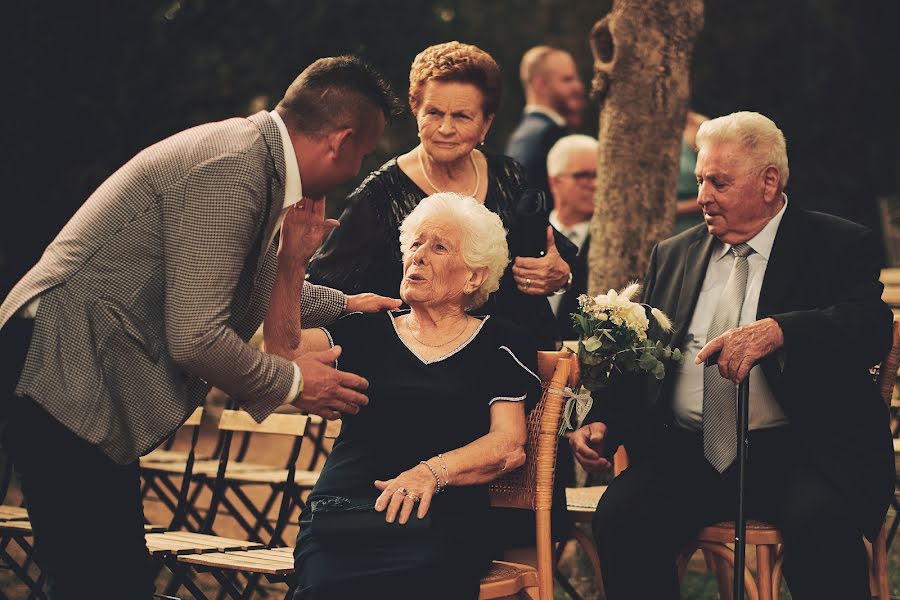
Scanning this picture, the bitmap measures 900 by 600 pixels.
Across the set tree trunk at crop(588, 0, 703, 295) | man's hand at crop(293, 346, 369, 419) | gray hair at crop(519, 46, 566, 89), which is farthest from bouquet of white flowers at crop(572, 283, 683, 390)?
gray hair at crop(519, 46, 566, 89)

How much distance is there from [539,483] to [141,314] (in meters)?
1.42

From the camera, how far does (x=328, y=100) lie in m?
3.34

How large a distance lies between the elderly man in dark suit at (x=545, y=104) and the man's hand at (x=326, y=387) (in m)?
4.39

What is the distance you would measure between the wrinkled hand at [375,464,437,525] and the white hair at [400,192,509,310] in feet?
2.20

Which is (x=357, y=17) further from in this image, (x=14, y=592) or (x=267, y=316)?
(x=267, y=316)

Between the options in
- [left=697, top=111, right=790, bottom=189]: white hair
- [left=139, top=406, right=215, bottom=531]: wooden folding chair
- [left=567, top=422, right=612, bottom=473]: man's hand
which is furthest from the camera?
[left=139, top=406, right=215, bottom=531]: wooden folding chair

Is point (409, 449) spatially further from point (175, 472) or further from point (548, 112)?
point (548, 112)

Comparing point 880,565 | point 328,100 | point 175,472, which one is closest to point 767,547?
point 880,565

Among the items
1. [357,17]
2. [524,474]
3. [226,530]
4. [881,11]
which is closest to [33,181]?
[226,530]

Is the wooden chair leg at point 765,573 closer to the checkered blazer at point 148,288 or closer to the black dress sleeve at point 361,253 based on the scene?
the black dress sleeve at point 361,253

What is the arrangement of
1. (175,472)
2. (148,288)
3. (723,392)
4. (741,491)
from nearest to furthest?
(148,288) → (741,491) → (723,392) → (175,472)

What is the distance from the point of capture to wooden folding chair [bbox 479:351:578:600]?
3941 millimetres

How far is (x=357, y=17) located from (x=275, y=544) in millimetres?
13134

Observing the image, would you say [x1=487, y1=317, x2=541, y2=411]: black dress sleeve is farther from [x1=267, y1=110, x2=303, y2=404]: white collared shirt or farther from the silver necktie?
[x1=267, y1=110, x2=303, y2=404]: white collared shirt
